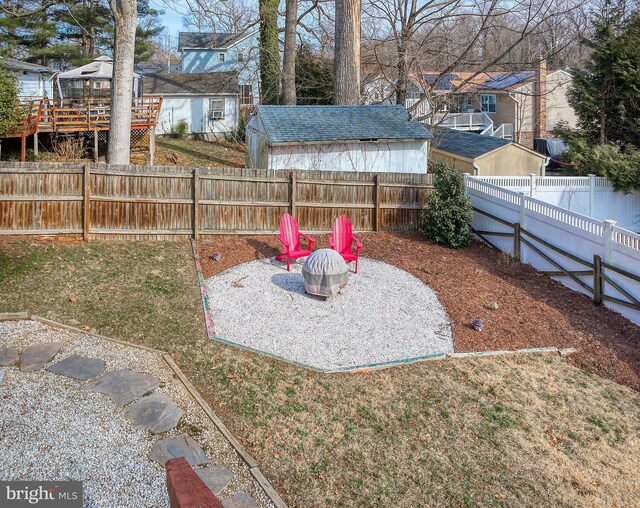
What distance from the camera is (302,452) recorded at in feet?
18.1

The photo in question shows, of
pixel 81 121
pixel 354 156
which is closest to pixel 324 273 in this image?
pixel 354 156

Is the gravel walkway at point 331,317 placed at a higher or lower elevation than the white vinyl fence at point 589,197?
lower

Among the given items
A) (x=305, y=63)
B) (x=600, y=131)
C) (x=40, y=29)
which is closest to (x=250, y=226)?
(x=600, y=131)

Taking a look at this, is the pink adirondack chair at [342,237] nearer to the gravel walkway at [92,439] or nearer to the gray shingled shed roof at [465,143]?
the gravel walkway at [92,439]

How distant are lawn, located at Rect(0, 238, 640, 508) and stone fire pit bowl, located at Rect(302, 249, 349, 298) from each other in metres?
1.97

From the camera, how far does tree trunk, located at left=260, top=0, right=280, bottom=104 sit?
25969 mm

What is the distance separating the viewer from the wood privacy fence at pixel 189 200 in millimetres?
11117

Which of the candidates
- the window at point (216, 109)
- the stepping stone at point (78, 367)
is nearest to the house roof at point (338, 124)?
the stepping stone at point (78, 367)

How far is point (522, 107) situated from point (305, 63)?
13550 millimetres

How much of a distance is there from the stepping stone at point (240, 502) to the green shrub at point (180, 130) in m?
24.4

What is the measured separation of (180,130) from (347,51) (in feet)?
38.7

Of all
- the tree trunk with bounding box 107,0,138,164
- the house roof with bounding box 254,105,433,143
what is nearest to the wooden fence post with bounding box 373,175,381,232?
the house roof with bounding box 254,105,433,143

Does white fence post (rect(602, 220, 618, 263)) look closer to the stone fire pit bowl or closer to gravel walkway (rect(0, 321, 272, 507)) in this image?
the stone fire pit bowl

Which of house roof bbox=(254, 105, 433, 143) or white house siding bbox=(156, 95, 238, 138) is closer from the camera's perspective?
house roof bbox=(254, 105, 433, 143)
